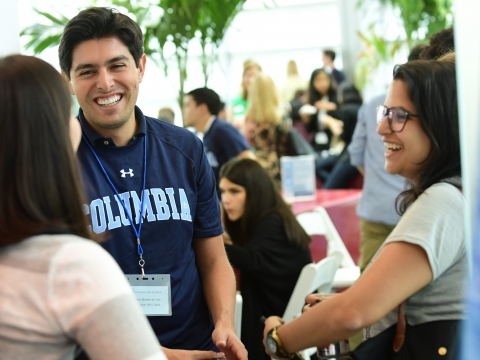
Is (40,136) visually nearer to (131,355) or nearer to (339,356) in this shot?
(131,355)

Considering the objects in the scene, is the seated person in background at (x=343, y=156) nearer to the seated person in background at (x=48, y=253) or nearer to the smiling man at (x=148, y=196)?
the smiling man at (x=148, y=196)

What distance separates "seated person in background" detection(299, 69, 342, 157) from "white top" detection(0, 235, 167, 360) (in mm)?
6770

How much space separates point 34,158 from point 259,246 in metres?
2.11

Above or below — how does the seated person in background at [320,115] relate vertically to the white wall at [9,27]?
below

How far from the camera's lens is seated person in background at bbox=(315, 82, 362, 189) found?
648 cm

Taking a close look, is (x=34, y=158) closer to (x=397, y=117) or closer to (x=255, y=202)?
(x=397, y=117)

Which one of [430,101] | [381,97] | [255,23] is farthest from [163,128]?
[255,23]

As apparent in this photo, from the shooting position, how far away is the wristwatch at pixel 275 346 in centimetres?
177

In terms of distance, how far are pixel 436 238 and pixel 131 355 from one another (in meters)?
0.80

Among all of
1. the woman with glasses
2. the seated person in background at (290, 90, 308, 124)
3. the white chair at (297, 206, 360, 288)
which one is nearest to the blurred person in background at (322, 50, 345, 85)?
the seated person in background at (290, 90, 308, 124)

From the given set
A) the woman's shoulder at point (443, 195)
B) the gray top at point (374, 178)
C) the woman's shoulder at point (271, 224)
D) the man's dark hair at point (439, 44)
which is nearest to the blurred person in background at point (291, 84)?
the gray top at point (374, 178)

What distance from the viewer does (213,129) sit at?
4559 millimetres

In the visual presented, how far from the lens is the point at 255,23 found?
1095 centimetres

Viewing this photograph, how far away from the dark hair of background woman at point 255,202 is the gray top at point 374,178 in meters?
0.74
